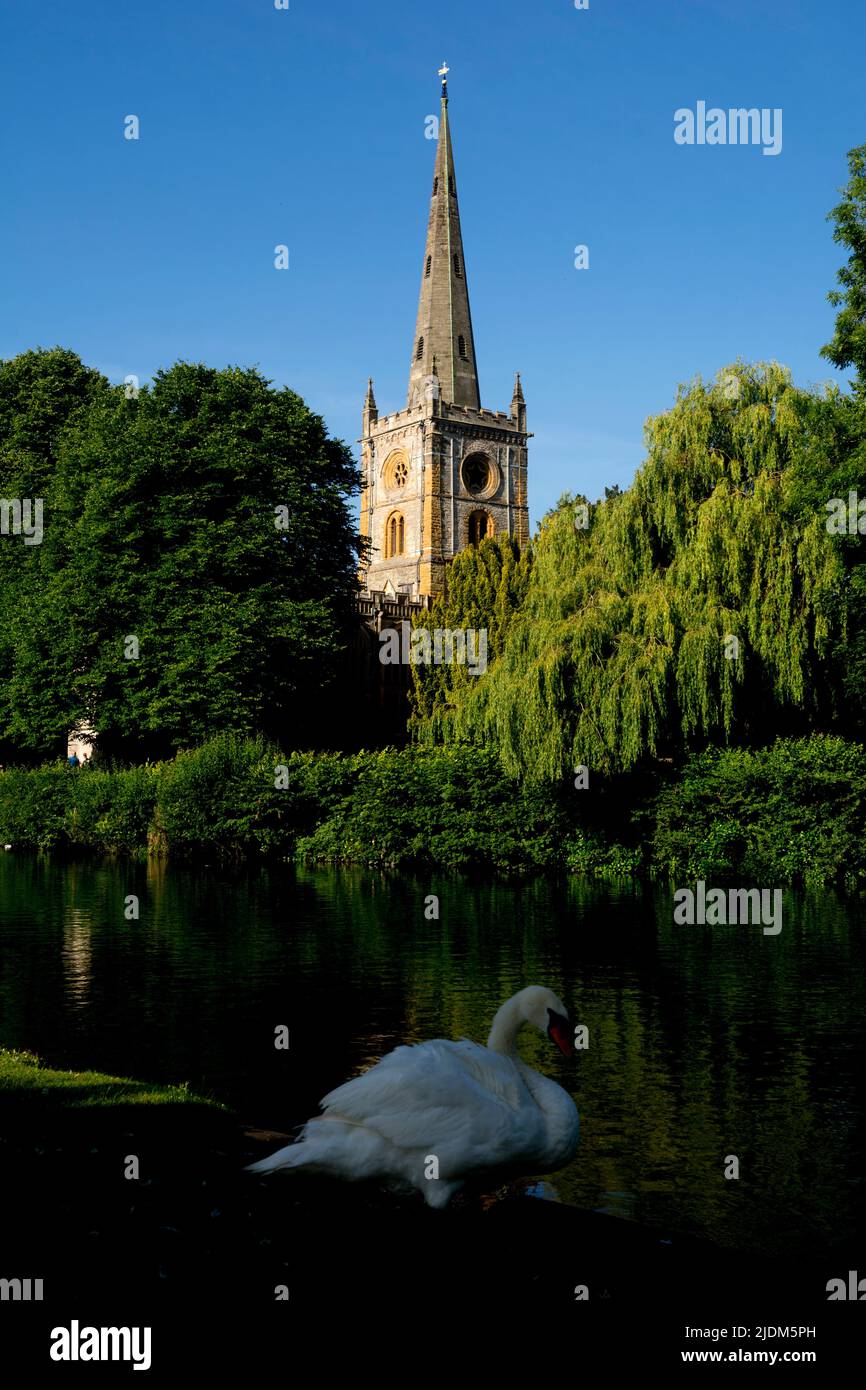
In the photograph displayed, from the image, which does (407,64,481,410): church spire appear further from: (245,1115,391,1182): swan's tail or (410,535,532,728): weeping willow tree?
(245,1115,391,1182): swan's tail

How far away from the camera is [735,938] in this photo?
21.2 metres

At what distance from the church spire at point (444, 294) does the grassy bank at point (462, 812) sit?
2761 inches

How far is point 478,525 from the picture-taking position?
4257 inches

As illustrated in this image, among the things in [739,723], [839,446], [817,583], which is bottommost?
[739,723]

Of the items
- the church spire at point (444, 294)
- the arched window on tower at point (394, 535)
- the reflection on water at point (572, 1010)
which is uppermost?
the church spire at point (444, 294)

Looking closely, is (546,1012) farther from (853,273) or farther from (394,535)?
(394,535)

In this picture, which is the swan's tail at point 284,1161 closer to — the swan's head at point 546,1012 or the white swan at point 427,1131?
the white swan at point 427,1131

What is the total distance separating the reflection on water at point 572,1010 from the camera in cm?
926

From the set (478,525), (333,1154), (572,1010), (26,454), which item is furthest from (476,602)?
(478,525)

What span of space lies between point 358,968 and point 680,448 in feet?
57.3

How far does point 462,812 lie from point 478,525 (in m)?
76.6

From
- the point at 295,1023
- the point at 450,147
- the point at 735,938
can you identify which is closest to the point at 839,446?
the point at 735,938

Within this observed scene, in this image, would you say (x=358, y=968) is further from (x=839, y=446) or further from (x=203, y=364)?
(x=203, y=364)

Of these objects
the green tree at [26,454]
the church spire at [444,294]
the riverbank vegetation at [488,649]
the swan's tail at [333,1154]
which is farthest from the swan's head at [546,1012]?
the church spire at [444,294]
